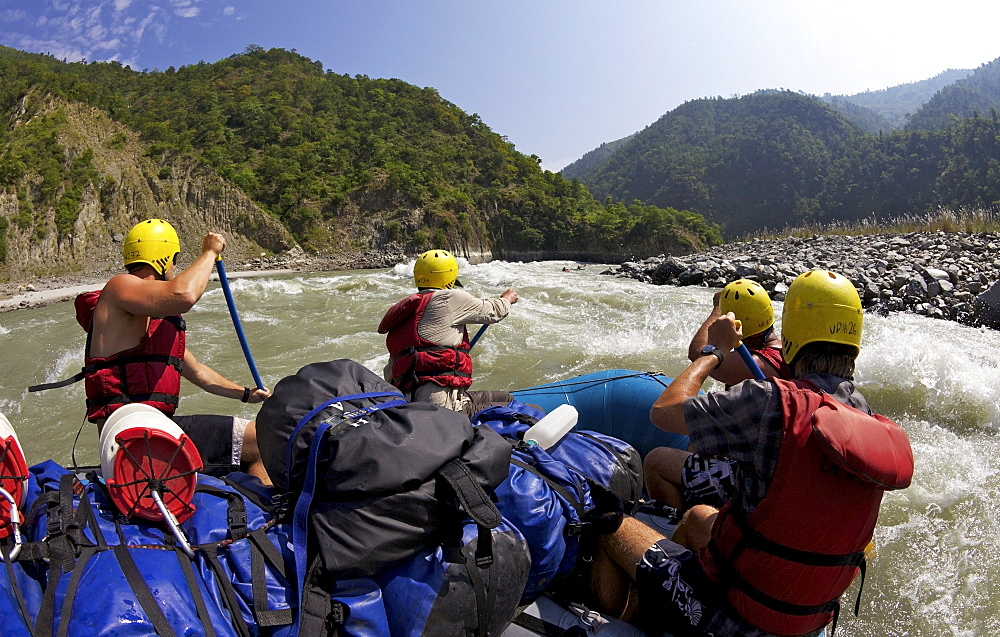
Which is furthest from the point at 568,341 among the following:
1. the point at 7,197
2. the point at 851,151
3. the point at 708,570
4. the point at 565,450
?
the point at 851,151

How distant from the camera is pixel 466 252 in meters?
51.1

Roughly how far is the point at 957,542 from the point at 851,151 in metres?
104

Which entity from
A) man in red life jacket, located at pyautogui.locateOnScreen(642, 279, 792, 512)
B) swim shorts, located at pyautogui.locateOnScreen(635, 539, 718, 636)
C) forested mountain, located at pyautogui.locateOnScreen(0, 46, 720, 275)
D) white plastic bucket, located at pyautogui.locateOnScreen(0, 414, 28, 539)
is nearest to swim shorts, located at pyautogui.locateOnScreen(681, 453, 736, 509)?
man in red life jacket, located at pyautogui.locateOnScreen(642, 279, 792, 512)

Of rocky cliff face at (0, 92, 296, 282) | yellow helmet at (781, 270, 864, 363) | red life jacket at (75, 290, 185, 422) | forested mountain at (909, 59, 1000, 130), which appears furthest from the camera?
forested mountain at (909, 59, 1000, 130)

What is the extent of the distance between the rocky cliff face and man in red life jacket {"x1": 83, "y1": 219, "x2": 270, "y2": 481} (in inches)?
1168

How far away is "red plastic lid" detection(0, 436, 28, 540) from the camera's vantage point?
144cm

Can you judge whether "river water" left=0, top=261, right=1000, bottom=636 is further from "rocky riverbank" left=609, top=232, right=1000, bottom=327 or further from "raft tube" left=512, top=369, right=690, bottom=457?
"raft tube" left=512, top=369, right=690, bottom=457

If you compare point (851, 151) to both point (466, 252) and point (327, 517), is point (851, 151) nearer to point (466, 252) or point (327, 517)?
point (466, 252)

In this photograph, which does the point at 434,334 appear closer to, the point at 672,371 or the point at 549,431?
the point at 549,431

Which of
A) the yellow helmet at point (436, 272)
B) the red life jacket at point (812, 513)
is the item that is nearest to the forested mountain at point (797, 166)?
the yellow helmet at point (436, 272)

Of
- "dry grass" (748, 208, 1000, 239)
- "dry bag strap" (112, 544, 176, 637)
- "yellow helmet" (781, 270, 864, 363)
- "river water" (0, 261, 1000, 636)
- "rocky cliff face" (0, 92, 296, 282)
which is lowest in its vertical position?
"river water" (0, 261, 1000, 636)

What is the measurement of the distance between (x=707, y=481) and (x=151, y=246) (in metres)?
2.76

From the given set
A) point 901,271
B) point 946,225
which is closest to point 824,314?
point 901,271

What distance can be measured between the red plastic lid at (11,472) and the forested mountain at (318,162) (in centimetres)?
3124
